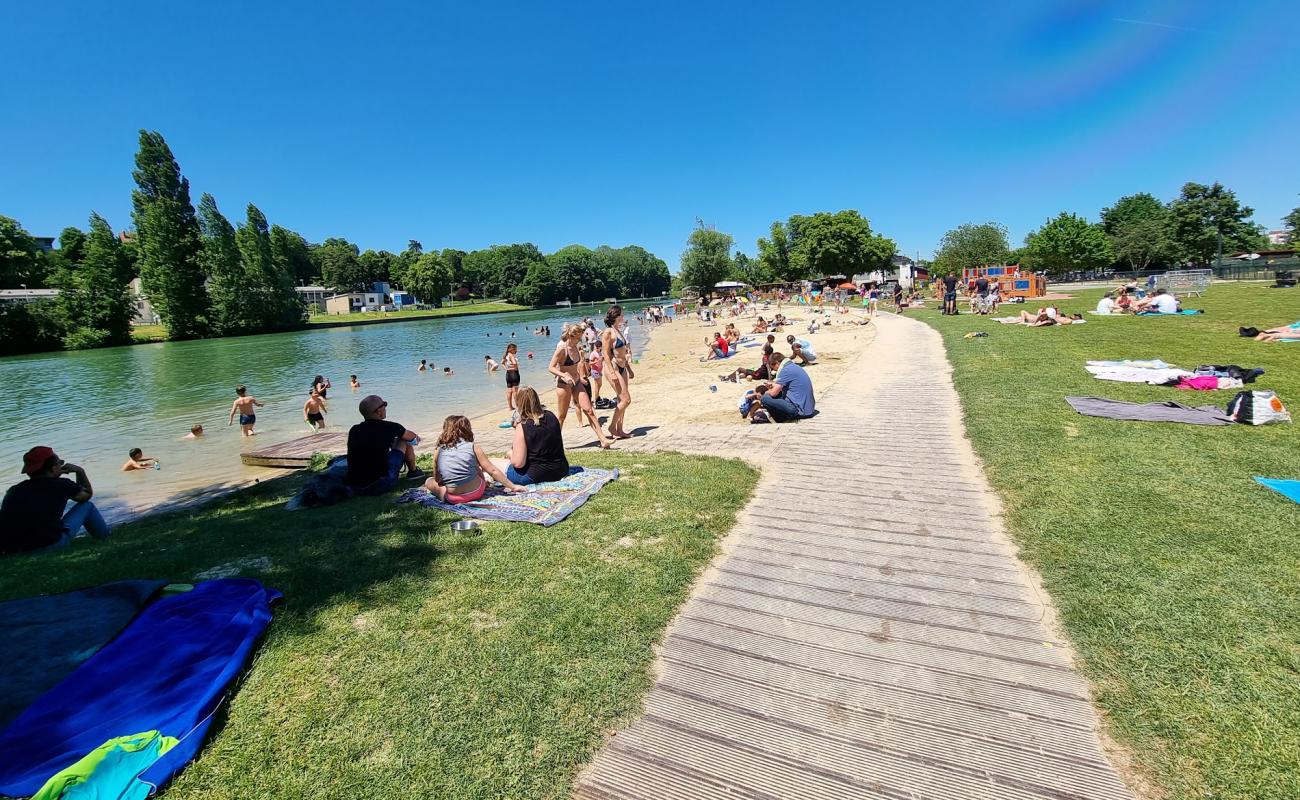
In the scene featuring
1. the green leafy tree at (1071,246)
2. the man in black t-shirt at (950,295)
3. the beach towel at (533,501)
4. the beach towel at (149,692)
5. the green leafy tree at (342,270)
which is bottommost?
the beach towel at (533,501)

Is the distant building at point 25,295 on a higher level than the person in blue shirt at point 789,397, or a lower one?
higher

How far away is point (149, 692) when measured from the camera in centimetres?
256

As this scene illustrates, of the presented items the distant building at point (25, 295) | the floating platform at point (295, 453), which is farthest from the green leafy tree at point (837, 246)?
the distant building at point (25, 295)

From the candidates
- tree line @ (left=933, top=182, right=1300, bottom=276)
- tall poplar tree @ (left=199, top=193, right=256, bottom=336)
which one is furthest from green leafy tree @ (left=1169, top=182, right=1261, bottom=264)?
tall poplar tree @ (left=199, top=193, right=256, bottom=336)

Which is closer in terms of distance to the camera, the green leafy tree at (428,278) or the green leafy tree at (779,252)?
the green leafy tree at (779,252)

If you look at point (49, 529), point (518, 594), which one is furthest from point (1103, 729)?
point (49, 529)

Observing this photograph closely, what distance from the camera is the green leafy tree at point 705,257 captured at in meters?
85.8

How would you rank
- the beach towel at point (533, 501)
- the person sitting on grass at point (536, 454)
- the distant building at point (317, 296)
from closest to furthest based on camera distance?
the beach towel at point (533, 501) < the person sitting on grass at point (536, 454) < the distant building at point (317, 296)

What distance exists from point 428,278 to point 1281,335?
110 m

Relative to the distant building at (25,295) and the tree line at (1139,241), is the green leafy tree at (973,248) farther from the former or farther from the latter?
the distant building at (25,295)

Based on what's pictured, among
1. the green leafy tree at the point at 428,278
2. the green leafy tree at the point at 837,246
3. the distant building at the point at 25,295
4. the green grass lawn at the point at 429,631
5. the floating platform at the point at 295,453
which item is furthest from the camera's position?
the green leafy tree at the point at 428,278

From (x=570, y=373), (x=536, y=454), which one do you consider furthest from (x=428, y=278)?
(x=536, y=454)

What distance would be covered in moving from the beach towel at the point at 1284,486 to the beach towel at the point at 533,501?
18.7 ft

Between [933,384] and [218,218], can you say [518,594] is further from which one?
[218,218]
